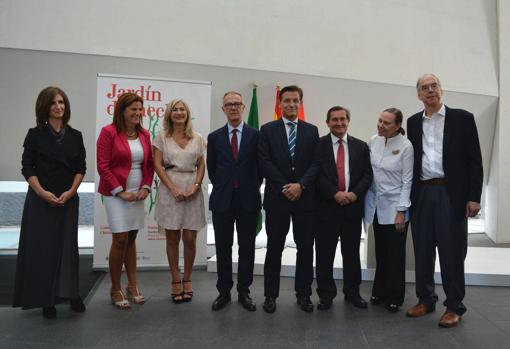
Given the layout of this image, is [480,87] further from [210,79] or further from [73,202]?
[73,202]

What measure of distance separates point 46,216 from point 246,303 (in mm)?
1503

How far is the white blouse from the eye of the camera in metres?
3.04

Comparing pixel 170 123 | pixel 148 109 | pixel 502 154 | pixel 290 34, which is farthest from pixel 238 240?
pixel 502 154

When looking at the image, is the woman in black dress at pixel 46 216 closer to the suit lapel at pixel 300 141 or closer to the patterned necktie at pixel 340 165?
the suit lapel at pixel 300 141

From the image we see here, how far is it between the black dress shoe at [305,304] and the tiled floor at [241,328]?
0.04 metres

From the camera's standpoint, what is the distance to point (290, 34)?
5234mm

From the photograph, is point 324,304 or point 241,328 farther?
point 324,304

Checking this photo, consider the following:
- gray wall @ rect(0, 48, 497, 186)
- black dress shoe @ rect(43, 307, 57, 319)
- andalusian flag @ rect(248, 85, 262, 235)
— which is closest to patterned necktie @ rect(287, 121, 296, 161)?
black dress shoe @ rect(43, 307, 57, 319)

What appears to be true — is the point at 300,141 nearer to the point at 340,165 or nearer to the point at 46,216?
the point at 340,165

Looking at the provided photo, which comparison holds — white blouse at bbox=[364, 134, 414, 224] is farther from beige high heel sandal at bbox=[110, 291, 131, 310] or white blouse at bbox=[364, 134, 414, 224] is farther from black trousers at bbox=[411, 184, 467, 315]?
beige high heel sandal at bbox=[110, 291, 131, 310]

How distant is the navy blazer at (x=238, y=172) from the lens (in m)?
3.07

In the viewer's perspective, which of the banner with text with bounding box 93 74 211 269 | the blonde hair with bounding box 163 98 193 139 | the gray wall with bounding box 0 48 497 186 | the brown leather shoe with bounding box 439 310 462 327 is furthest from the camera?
the gray wall with bounding box 0 48 497 186

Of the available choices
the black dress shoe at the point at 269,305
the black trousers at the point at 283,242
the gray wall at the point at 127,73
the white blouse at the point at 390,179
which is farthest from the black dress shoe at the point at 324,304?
the gray wall at the point at 127,73

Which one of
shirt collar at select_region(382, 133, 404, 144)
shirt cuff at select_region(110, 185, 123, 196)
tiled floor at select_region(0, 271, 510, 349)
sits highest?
shirt collar at select_region(382, 133, 404, 144)
